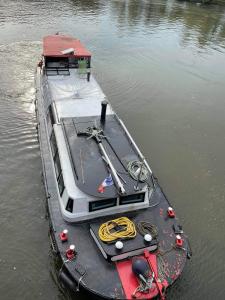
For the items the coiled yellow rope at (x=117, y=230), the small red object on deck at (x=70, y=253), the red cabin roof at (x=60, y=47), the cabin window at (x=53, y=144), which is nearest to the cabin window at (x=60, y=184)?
the cabin window at (x=53, y=144)

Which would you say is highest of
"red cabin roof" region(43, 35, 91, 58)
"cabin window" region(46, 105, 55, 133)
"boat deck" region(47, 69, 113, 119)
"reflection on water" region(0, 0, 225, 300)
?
"red cabin roof" region(43, 35, 91, 58)

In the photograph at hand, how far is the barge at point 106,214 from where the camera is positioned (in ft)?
28.0

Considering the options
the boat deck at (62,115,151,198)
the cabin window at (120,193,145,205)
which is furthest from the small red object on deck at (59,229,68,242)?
the cabin window at (120,193,145,205)

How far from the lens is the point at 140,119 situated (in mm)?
19500

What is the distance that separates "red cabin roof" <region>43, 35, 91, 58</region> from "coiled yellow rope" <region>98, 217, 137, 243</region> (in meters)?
11.0

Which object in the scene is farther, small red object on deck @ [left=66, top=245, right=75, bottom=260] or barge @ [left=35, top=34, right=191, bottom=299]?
small red object on deck @ [left=66, top=245, right=75, bottom=260]

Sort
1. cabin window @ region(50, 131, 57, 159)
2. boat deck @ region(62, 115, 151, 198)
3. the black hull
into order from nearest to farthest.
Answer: the black hull → boat deck @ region(62, 115, 151, 198) → cabin window @ region(50, 131, 57, 159)

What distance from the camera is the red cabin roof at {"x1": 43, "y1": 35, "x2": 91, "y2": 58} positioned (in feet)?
54.5

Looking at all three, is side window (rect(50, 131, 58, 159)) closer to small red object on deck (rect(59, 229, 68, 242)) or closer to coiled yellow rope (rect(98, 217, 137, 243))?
small red object on deck (rect(59, 229, 68, 242))

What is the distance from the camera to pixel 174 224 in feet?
33.3

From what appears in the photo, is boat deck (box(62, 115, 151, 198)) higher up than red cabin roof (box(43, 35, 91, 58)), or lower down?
lower down

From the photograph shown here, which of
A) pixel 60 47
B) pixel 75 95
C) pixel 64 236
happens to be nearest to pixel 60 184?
pixel 64 236

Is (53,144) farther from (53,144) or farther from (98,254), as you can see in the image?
(98,254)

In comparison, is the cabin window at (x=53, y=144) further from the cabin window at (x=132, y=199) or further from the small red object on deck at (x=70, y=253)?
the small red object on deck at (x=70, y=253)
